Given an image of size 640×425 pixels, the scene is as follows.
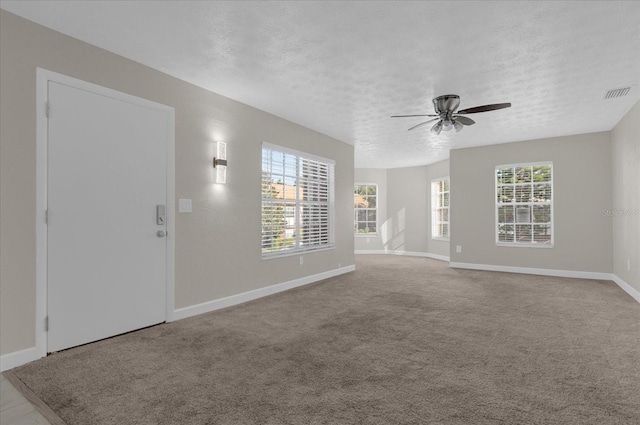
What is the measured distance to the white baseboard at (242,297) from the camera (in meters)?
3.88

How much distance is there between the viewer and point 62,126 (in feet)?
9.53

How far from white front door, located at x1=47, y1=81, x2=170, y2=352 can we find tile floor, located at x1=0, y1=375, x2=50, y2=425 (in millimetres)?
674

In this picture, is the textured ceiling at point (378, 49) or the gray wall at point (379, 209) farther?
the gray wall at point (379, 209)

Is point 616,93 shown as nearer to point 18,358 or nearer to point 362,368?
point 362,368

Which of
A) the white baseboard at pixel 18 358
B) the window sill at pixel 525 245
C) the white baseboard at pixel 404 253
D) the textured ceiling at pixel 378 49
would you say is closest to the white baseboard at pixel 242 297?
the white baseboard at pixel 18 358

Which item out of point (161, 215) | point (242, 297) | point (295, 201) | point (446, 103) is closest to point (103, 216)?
point (161, 215)

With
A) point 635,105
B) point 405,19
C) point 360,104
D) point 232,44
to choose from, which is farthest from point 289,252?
point 635,105

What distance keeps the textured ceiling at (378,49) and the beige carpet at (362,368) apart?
8.57 ft

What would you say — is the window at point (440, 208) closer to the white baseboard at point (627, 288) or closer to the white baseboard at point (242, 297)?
the white baseboard at point (627, 288)

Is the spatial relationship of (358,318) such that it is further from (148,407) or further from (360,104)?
(360,104)

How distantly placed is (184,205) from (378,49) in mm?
2562

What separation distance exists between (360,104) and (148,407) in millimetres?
4044

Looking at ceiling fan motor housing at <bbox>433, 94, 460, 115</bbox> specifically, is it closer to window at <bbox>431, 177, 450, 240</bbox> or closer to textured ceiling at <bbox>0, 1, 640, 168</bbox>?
textured ceiling at <bbox>0, 1, 640, 168</bbox>

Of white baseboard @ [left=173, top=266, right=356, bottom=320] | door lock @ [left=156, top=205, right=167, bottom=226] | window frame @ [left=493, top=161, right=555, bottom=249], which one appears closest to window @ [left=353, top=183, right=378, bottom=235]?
window frame @ [left=493, top=161, right=555, bottom=249]
